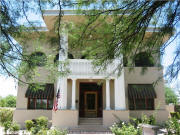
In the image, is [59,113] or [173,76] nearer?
[173,76]

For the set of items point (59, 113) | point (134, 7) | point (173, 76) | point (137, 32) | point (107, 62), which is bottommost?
point (59, 113)

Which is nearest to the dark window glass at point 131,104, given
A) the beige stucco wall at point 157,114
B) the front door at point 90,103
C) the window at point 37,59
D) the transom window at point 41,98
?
the beige stucco wall at point 157,114

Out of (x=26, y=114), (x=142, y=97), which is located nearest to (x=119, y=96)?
(x=142, y=97)

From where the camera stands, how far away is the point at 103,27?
4.54 metres

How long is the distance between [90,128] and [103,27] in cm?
970

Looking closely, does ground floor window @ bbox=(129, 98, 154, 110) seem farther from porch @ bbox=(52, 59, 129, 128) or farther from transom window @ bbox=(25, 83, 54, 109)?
transom window @ bbox=(25, 83, 54, 109)

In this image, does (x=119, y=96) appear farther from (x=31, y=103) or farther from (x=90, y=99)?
(x=31, y=103)

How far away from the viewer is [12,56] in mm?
4773

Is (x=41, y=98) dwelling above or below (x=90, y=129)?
above

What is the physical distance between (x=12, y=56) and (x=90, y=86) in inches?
452

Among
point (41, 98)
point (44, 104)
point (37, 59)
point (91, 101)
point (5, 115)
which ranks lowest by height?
point (5, 115)

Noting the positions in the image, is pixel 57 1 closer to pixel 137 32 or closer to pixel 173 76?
pixel 137 32

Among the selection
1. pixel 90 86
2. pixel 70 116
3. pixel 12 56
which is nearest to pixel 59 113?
pixel 70 116

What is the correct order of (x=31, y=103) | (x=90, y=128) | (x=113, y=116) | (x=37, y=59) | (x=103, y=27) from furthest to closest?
(x=31, y=103), (x=113, y=116), (x=90, y=128), (x=37, y=59), (x=103, y=27)
